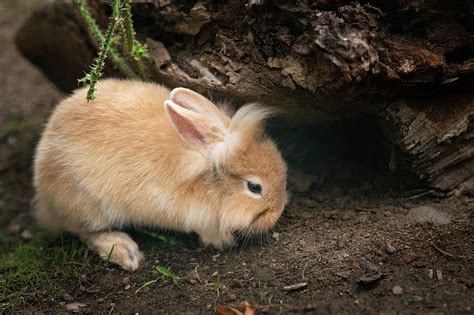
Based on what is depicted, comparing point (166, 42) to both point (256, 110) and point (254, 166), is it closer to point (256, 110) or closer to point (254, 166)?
point (256, 110)

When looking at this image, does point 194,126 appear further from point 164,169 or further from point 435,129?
point 435,129

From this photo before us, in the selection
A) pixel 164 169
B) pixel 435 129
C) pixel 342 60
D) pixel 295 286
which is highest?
pixel 342 60

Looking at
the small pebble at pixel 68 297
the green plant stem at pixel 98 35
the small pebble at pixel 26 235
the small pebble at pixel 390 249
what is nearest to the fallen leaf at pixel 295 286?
the small pebble at pixel 390 249

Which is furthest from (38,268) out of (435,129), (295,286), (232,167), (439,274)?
(435,129)

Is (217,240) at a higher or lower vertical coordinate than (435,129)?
lower

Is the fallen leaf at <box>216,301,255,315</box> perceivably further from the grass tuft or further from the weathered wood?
the weathered wood

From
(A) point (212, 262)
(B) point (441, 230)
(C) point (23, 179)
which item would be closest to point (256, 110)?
(A) point (212, 262)

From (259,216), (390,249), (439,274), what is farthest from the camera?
(259,216)
